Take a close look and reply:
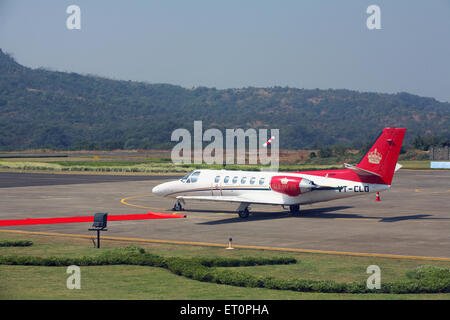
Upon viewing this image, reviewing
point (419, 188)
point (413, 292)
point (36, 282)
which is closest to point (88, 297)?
point (36, 282)

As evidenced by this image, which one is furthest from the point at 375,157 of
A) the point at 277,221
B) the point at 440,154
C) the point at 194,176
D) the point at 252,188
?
the point at 440,154

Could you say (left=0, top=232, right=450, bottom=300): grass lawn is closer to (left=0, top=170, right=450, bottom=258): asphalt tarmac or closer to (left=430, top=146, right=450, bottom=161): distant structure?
(left=0, top=170, right=450, bottom=258): asphalt tarmac

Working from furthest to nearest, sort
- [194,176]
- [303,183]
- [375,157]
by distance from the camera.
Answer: [194,176] → [303,183] → [375,157]

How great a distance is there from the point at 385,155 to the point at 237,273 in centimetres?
1800

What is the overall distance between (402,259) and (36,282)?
41.0 feet

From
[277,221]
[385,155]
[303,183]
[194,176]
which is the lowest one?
[277,221]

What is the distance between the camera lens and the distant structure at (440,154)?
11781 cm

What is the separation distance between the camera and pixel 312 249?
24.1 metres

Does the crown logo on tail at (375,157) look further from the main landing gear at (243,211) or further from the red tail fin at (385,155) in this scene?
the main landing gear at (243,211)

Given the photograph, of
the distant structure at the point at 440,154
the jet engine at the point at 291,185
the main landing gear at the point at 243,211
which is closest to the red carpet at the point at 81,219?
the main landing gear at the point at 243,211

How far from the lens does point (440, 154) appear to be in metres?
119

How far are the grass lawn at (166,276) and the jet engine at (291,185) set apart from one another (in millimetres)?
10982

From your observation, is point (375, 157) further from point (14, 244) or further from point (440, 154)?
point (440, 154)

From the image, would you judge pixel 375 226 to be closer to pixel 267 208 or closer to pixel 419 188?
pixel 267 208
